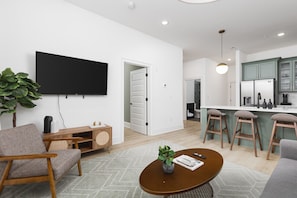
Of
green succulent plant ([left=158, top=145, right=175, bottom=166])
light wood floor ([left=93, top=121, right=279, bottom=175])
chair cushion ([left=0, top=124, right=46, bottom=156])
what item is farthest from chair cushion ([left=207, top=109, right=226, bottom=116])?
chair cushion ([left=0, top=124, right=46, bottom=156])

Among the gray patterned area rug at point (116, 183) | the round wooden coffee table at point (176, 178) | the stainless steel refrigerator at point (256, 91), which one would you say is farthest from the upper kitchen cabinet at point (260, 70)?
the round wooden coffee table at point (176, 178)

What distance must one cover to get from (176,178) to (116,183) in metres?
1.00

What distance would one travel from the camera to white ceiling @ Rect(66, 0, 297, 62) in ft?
9.53

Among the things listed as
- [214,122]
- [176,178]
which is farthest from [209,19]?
[176,178]

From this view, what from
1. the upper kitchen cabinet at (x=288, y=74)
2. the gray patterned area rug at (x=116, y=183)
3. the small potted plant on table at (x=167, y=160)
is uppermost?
the upper kitchen cabinet at (x=288, y=74)

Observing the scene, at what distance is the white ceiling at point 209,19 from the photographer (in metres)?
2.90

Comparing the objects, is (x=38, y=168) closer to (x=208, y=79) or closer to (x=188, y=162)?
(x=188, y=162)

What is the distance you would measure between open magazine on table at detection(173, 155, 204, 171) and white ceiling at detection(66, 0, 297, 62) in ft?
9.07

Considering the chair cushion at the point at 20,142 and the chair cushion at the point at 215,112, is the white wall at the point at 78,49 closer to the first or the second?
the chair cushion at the point at 20,142

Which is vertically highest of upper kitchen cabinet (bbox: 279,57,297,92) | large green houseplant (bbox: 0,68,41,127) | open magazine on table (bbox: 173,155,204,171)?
upper kitchen cabinet (bbox: 279,57,297,92)

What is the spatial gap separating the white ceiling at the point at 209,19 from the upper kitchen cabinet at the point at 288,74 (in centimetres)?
62

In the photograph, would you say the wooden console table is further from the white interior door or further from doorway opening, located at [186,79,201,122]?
doorway opening, located at [186,79,201,122]

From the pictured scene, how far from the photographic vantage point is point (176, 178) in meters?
1.38

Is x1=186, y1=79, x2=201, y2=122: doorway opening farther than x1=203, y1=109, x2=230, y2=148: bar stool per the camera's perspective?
Yes
